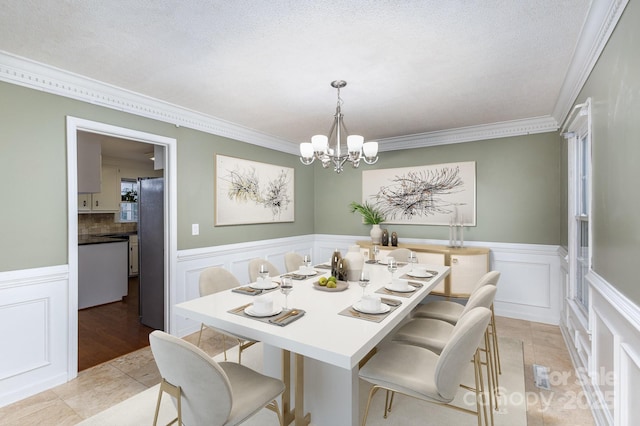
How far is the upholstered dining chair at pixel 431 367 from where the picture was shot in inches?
57.1

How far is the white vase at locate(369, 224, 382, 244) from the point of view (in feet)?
15.2

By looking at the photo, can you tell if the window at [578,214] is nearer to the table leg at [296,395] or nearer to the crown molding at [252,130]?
the crown molding at [252,130]

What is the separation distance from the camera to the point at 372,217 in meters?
4.75

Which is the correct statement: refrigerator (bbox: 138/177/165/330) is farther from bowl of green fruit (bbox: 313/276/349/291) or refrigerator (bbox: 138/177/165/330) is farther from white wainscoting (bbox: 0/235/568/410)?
bowl of green fruit (bbox: 313/276/349/291)

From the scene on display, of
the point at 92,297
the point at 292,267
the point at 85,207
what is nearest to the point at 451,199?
the point at 292,267

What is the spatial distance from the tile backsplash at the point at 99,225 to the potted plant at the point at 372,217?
4847 mm

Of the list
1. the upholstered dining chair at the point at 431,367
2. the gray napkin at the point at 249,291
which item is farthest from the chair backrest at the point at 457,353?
the gray napkin at the point at 249,291

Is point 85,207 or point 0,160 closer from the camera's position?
point 0,160

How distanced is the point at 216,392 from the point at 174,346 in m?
0.24

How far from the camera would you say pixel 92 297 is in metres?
4.50

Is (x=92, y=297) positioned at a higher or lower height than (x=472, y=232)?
lower

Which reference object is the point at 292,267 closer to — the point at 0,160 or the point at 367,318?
the point at 367,318

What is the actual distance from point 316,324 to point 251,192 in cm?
290

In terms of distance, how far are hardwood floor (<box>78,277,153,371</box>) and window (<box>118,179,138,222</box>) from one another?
2.56m
